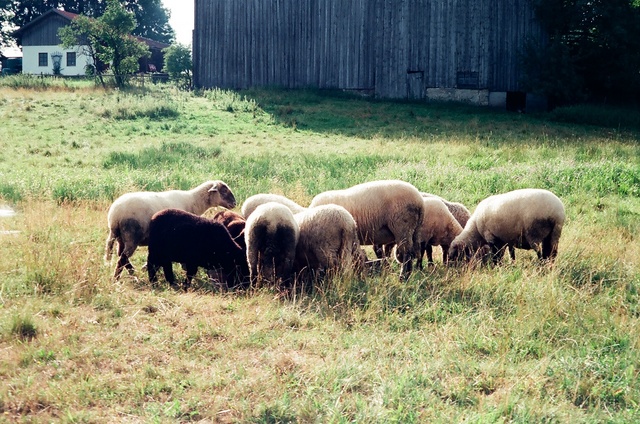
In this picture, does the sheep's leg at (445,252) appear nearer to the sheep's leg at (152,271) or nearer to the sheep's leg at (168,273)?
the sheep's leg at (168,273)

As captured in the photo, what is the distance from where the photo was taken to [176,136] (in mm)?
20359

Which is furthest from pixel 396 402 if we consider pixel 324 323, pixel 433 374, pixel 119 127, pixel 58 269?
pixel 119 127

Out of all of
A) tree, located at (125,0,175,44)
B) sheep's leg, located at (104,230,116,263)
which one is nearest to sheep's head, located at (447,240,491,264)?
sheep's leg, located at (104,230,116,263)

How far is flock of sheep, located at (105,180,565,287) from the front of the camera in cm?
792

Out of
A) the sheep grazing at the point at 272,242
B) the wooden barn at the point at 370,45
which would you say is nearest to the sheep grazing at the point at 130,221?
the sheep grazing at the point at 272,242

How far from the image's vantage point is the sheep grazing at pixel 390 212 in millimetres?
8734

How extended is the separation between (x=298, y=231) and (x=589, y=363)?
354 cm

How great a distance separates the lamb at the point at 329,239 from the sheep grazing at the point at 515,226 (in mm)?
1810

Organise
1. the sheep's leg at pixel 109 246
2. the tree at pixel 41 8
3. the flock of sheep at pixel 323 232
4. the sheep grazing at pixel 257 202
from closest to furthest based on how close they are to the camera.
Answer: the flock of sheep at pixel 323 232
the sheep's leg at pixel 109 246
the sheep grazing at pixel 257 202
the tree at pixel 41 8

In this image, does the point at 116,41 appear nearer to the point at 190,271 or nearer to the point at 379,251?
the point at 379,251

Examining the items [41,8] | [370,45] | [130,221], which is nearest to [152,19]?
[41,8]

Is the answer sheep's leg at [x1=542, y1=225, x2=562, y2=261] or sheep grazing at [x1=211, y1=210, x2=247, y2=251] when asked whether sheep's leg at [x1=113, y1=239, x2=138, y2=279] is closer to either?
sheep grazing at [x1=211, y1=210, x2=247, y2=251]

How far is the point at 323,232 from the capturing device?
26.3ft

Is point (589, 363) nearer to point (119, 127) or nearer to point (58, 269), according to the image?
point (58, 269)
